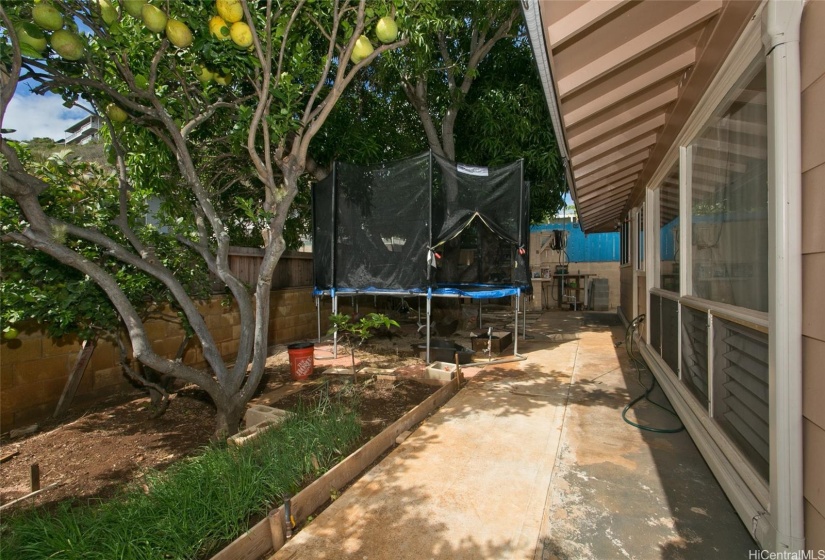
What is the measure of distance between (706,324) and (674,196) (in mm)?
1635

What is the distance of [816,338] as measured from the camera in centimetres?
130

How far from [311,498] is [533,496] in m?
1.17

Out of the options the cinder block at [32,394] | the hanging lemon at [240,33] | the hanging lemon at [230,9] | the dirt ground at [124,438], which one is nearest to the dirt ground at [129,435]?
the dirt ground at [124,438]

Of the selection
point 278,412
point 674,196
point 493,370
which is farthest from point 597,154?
point 278,412

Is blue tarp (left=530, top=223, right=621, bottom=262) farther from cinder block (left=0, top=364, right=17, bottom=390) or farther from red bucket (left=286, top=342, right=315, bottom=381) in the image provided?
cinder block (left=0, top=364, right=17, bottom=390)

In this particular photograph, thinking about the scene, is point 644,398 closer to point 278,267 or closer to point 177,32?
point 177,32

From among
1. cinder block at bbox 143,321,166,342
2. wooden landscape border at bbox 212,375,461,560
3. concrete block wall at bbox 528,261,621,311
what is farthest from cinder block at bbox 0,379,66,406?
concrete block wall at bbox 528,261,621,311

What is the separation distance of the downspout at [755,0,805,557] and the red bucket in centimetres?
397

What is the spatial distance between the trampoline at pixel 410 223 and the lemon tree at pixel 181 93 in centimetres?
203

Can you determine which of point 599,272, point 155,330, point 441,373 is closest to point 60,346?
point 155,330

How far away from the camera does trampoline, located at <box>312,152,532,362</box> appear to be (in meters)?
5.23

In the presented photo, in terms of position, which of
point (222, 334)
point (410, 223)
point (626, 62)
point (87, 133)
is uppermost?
point (87, 133)

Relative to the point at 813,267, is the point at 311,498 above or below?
below

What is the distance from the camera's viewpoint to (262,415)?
117 inches
